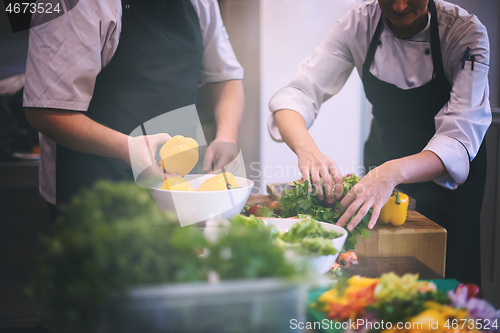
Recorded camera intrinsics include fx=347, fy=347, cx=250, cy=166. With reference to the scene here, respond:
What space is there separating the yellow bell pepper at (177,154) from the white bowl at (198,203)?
71 mm

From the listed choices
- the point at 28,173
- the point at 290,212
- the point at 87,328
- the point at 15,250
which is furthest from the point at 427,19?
the point at 15,250

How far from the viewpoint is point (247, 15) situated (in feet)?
6.77

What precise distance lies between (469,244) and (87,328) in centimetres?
140

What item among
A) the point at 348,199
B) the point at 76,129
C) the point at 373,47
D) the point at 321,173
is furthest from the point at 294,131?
the point at 76,129

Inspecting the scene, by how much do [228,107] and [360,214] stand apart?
648 millimetres

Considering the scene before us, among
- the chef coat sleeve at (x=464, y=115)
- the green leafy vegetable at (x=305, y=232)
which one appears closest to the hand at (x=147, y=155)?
the green leafy vegetable at (x=305, y=232)

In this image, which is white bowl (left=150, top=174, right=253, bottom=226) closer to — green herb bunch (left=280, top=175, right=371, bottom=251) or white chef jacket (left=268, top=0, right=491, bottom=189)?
green herb bunch (left=280, top=175, right=371, bottom=251)

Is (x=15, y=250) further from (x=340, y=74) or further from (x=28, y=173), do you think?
(x=340, y=74)

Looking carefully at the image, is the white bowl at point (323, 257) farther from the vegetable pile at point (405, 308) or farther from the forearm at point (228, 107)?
the forearm at point (228, 107)

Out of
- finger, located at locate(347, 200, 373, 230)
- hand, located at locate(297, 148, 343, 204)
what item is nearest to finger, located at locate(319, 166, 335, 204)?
hand, located at locate(297, 148, 343, 204)

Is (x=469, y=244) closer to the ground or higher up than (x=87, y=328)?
closer to the ground

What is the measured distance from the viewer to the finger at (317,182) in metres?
0.99

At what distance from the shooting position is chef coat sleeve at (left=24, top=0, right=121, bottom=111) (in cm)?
86

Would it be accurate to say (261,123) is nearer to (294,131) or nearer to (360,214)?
(294,131)
